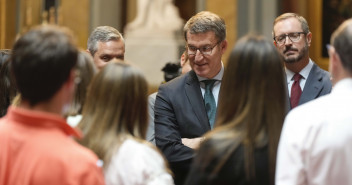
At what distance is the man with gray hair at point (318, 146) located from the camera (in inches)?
118

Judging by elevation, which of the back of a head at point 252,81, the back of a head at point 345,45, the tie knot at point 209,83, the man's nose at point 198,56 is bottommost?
the tie knot at point 209,83

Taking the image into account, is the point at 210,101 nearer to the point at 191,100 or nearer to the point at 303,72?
the point at 191,100

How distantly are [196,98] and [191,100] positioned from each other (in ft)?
0.14

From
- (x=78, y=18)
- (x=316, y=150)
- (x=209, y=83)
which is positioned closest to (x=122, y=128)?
(x=316, y=150)

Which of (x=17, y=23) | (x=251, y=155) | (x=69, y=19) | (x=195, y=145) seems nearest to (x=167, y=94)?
(x=195, y=145)

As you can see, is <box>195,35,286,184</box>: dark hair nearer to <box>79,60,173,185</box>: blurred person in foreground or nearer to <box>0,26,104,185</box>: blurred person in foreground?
<box>79,60,173,185</box>: blurred person in foreground

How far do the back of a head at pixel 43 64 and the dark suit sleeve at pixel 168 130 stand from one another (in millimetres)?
2107

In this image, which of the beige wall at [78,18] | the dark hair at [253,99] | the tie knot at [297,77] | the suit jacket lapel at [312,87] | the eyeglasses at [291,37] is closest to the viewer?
the dark hair at [253,99]

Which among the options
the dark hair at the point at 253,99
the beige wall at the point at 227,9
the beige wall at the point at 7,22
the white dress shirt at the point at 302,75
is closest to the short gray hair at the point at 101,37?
the white dress shirt at the point at 302,75

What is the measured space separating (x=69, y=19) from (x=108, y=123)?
1048cm

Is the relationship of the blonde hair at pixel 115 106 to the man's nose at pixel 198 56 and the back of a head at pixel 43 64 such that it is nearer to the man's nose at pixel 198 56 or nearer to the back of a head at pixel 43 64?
the back of a head at pixel 43 64

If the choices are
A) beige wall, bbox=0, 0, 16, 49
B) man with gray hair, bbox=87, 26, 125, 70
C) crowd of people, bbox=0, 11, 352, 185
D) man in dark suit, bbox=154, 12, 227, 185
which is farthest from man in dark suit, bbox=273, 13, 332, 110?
beige wall, bbox=0, 0, 16, 49

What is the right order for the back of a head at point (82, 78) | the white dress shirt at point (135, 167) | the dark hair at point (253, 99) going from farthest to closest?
1. the back of a head at point (82, 78)
2. the white dress shirt at point (135, 167)
3. the dark hair at point (253, 99)

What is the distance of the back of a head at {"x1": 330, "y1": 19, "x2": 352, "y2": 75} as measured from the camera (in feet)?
10.1
